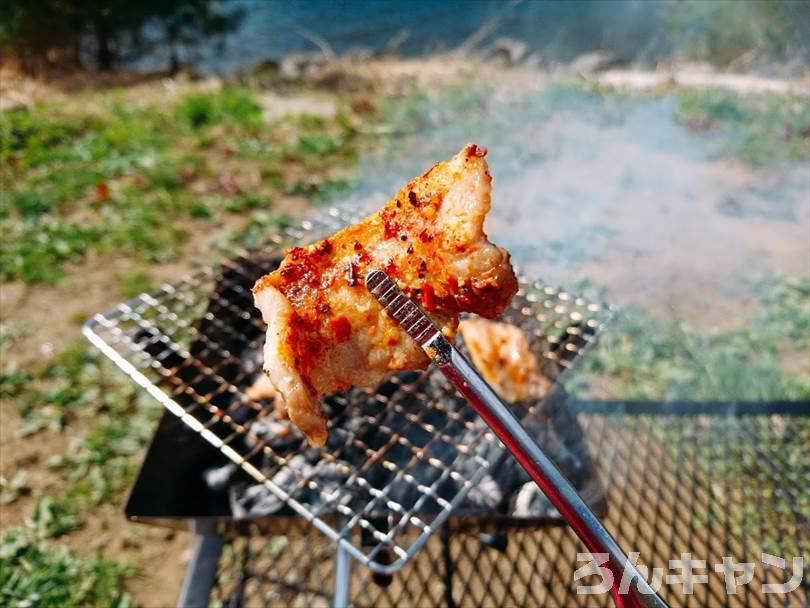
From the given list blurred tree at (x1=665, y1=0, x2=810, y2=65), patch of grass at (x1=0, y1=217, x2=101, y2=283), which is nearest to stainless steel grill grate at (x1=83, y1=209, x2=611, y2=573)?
patch of grass at (x1=0, y1=217, x2=101, y2=283)

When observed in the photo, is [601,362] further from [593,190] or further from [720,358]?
[593,190]

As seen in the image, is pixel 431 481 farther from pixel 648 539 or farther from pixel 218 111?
pixel 218 111

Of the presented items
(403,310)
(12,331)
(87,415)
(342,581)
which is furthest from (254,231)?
(403,310)

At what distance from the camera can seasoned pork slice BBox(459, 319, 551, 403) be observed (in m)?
3.50

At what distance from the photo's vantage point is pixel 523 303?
406 cm

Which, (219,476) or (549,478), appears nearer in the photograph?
(549,478)

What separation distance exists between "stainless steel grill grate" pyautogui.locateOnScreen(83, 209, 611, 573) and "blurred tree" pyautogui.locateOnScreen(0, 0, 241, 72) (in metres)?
10.2

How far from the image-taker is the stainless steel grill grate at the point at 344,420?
2.92 m

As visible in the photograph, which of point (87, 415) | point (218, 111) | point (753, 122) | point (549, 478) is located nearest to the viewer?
point (549, 478)

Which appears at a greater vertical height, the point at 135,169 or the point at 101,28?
the point at 101,28

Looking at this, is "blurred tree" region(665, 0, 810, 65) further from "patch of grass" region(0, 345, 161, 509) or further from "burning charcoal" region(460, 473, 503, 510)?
"patch of grass" region(0, 345, 161, 509)

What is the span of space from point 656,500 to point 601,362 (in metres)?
1.29

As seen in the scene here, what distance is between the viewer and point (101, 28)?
12539 mm

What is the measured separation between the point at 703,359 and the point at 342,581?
135 inches
